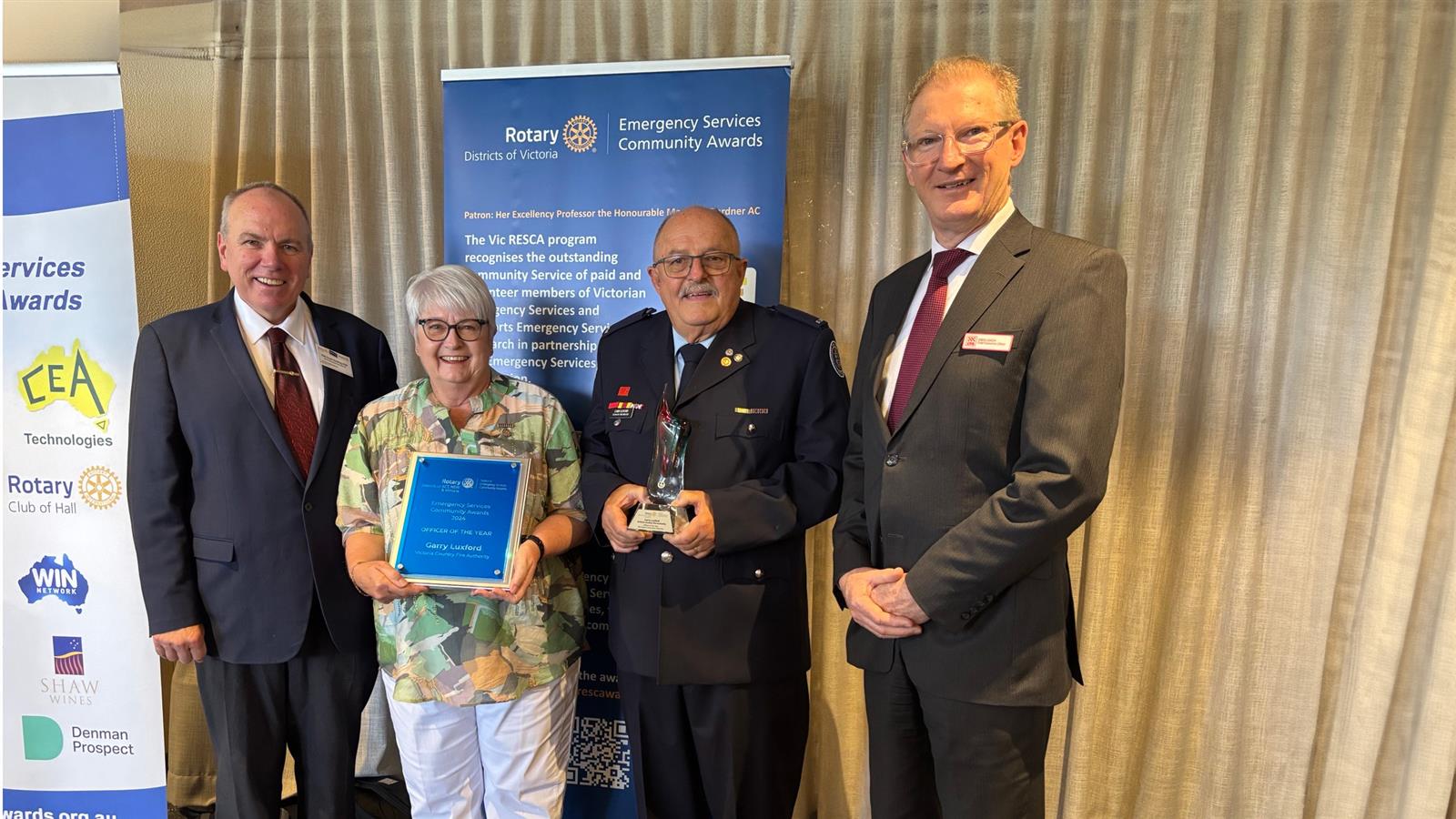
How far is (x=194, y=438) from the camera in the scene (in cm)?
221

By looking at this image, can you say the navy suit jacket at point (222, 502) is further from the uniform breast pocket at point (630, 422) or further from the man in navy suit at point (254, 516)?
the uniform breast pocket at point (630, 422)

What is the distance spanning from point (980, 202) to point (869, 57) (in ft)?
4.45

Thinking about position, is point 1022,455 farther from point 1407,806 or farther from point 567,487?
point 1407,806

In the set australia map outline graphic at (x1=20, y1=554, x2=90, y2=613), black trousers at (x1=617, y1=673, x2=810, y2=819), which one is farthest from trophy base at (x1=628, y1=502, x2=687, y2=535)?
australia map outline graphic at (x1=20, y1=554, x2=90, y2=613)

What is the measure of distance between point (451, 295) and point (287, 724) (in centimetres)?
127

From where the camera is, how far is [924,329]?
1.77 metres

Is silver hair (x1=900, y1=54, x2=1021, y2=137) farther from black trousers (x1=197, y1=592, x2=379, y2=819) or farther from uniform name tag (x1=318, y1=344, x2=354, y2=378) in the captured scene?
black trousers (x1=197, y1=592, x2=379, y2=819)

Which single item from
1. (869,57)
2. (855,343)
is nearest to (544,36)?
(869,57)

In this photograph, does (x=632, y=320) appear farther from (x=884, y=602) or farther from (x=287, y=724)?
(x=287, y=724)

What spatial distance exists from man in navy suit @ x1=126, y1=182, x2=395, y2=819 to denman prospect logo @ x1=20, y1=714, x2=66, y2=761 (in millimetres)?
570

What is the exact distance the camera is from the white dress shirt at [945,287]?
173cm

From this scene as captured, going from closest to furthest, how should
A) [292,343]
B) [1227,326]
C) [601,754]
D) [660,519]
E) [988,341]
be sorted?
[988,341] → [660,519] → [292,343] → [1227,326] → [601,754]

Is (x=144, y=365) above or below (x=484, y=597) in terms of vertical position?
above

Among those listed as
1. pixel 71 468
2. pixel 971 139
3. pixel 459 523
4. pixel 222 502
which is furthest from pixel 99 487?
pixel 971 139
